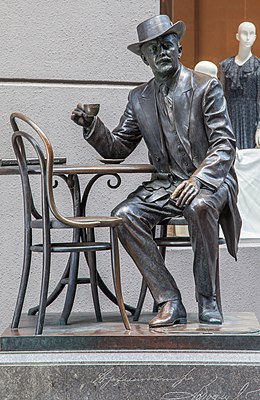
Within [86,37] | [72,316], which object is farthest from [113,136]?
[86,37]

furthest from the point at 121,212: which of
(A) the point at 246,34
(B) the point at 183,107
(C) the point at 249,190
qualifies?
(A) the point at 246,34

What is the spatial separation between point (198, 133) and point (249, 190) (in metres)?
2.47

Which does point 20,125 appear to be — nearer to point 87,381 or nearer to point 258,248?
point 258,248

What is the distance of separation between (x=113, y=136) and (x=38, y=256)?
192 centimetres

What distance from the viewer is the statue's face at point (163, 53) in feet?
25.8

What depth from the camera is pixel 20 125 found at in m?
9.79

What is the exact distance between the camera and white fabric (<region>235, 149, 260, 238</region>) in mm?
10289

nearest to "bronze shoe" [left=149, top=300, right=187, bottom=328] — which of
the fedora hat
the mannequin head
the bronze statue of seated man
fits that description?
the bronze statue of seated man

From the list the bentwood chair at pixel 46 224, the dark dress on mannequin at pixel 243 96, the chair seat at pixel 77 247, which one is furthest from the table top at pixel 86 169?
the dark dress on mannequin at pixel 243 96

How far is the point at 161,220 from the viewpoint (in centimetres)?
807

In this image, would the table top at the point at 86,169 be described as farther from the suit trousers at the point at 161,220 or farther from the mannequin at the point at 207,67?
the mannequin at the point at 207,67

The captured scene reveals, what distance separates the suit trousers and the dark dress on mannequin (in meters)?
2.52

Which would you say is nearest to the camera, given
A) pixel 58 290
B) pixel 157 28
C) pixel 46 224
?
pixel 46 224

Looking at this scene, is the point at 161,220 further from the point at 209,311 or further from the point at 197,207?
the point at 209,311
